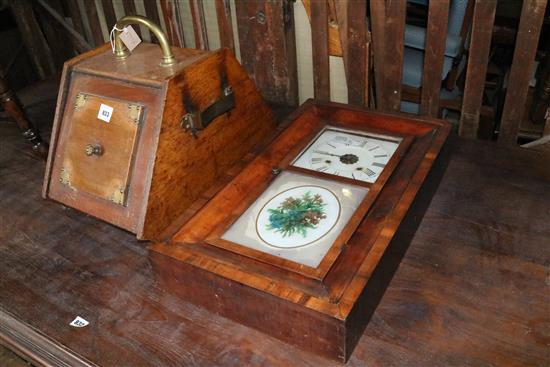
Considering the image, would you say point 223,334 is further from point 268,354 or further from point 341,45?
point 341,45

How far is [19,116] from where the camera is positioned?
1.46m

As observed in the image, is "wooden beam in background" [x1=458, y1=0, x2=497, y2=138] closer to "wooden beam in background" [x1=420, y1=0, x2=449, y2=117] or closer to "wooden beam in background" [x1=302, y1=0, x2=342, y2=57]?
→ "wooden beam in background" [x1=420, y1=0, x2=449, y2=117]

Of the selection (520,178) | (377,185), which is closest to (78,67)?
(377,185)

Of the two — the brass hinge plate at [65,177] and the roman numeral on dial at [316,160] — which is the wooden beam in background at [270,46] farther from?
the brass hinge plate at [65,177]

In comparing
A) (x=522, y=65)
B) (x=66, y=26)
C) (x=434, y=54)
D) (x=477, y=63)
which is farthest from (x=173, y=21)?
(x=522, y=65)

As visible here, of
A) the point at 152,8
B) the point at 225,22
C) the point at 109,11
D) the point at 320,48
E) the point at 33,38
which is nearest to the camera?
the point at 320,48

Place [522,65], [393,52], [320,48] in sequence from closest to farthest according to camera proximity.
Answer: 1. [522,65]
2. [393,52]
3. [320,48]

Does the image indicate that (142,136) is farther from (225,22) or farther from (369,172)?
(225,22)

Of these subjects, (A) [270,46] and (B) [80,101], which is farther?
(A) [270,46]

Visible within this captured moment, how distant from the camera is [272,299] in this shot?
0.79 metres

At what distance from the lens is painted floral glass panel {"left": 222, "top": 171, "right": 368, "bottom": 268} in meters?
0.89

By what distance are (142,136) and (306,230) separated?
40 centimetres

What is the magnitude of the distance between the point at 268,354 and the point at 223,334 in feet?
0.32

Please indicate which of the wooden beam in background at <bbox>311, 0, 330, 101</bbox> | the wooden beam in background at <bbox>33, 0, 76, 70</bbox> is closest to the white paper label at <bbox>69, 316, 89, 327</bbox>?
the wooden beam in background at <bbox>311, 0, 330, 101</bbox>
